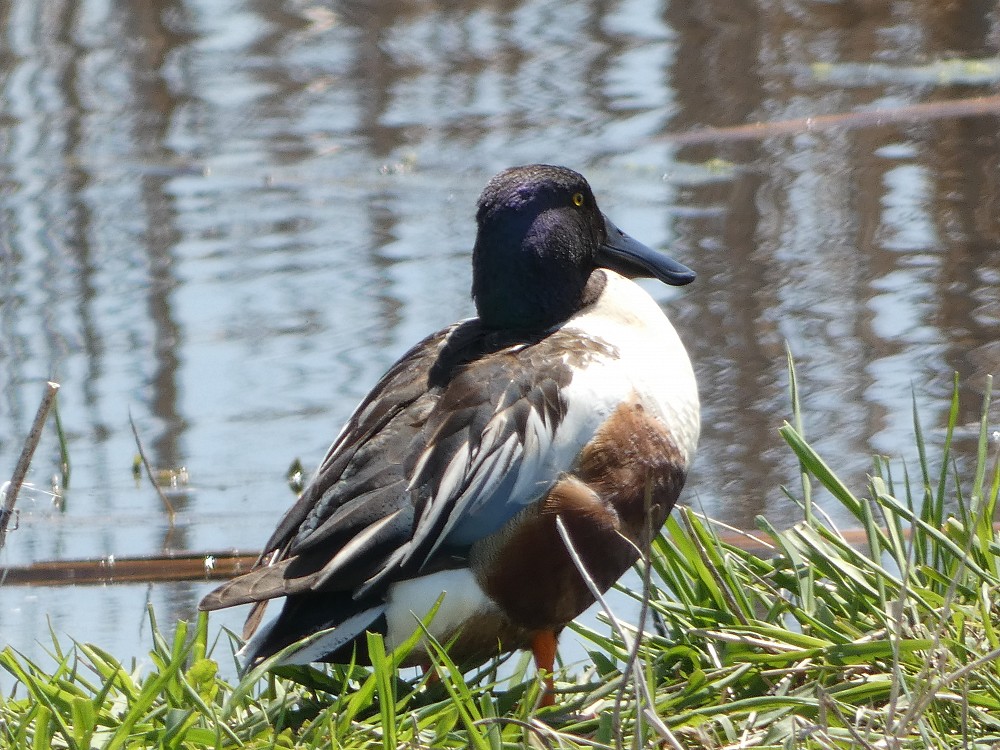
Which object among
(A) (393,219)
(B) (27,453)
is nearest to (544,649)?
(B) (27,453)

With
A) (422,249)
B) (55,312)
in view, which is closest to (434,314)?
(422,249)

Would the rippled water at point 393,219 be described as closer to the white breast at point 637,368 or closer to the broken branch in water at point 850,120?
the broken branch in water at point 850,120

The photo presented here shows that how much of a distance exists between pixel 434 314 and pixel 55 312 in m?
1.40

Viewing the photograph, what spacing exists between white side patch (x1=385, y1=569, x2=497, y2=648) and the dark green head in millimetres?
718

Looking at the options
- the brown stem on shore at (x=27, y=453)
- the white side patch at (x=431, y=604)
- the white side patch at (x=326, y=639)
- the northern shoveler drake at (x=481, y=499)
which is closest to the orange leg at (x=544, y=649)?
the northern shoveler drake at (x=481, y=499)

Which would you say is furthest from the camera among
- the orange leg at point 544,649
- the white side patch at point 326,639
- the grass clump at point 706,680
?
the orange leg at point 544,649

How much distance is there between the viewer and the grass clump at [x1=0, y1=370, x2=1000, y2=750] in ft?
8.66

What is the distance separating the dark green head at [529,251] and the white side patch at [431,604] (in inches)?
28.3

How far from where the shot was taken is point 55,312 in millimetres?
5855

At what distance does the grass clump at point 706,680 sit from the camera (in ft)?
8.66

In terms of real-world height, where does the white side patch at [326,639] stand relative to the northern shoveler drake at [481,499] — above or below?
below

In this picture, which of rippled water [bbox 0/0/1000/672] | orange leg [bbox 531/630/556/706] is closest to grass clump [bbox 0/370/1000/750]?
orange leg [bbox 531/630/556/706]

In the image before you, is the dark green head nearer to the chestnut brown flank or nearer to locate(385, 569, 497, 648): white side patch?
the chestnut brown flank

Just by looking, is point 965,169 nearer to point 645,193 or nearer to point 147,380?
point 645,193
